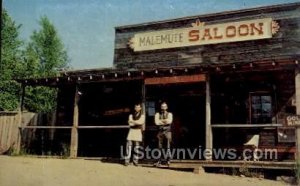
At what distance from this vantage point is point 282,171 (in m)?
13.1

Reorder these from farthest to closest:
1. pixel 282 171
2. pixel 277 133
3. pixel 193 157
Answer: pixel 193 157 < pixel 277 133 < pixel 282 171

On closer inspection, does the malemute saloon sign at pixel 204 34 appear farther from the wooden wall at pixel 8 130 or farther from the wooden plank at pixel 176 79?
the wooden wall at pixel 8 130

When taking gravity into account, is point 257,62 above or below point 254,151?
above

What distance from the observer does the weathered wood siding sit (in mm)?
15094

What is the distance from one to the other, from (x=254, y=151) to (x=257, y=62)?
2896mm

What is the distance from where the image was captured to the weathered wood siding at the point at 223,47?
15094 mm

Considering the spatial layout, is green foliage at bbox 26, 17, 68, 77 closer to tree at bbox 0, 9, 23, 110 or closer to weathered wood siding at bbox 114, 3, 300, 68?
tree at bbox 0, 9, 23, 110

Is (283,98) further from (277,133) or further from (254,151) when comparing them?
(254,151)

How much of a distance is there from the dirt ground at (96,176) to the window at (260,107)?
2.97m

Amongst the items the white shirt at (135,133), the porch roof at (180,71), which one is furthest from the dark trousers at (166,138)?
the porch roof at (180,71)

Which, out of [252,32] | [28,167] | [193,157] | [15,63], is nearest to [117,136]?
[193,157]

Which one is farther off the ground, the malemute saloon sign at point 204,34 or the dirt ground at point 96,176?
the malemute saloon sign at point 204,34

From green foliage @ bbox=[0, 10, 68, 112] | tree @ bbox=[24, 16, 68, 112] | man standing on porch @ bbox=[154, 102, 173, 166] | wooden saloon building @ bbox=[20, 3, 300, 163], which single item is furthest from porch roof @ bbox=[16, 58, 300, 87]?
tree @ bbox=[24, 16, 68, 112]

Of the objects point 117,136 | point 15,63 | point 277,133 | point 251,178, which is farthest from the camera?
point 15,63
